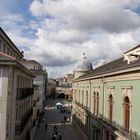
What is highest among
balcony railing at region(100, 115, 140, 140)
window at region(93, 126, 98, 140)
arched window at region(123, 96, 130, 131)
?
arched window at region(123, 96, 130, 131)

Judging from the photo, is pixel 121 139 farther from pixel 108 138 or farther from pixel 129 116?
pixel 108 138

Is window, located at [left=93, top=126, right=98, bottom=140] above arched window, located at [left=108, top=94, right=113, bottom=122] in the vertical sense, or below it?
below

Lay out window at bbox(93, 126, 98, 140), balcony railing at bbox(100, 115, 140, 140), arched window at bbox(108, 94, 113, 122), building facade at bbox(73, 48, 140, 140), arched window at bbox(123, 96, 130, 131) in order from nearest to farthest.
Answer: balcony railing at bbox(100, 115, 140, 140), building facade at bbox(73, 48, 140, 140), arched window at bbox(123, 96, 130, 131), arched window at bbox(108, 94, 113, 122), window at bbox(93, 126, 98, 140)

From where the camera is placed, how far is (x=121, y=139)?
85.6 feet

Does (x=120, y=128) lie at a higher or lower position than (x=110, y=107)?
lower

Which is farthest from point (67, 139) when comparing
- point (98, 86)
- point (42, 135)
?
point (98, 86)

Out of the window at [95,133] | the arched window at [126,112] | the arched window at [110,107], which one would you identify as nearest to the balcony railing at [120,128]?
the arched window at [126,112]

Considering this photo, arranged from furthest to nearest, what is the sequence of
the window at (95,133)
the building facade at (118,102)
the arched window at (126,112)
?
1. the window at (95,133)
2. the arched window at (126,112)
3. the building facade at (118,102)

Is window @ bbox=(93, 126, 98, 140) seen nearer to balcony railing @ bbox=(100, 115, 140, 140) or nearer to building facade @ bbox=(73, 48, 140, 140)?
building facade @ bbox=(73, 48, 140, 140)

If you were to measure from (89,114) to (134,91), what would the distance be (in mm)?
20282

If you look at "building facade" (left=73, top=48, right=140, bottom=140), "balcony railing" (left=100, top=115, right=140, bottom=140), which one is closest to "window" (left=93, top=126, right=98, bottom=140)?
"building facade" (left=73, top=48, right=140, bottom=140)

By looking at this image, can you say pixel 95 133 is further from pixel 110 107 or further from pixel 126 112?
pixel 126 112

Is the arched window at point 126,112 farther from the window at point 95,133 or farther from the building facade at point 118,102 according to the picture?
the window at point 95,133

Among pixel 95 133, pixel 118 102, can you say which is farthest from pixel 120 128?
pixel 95 133
